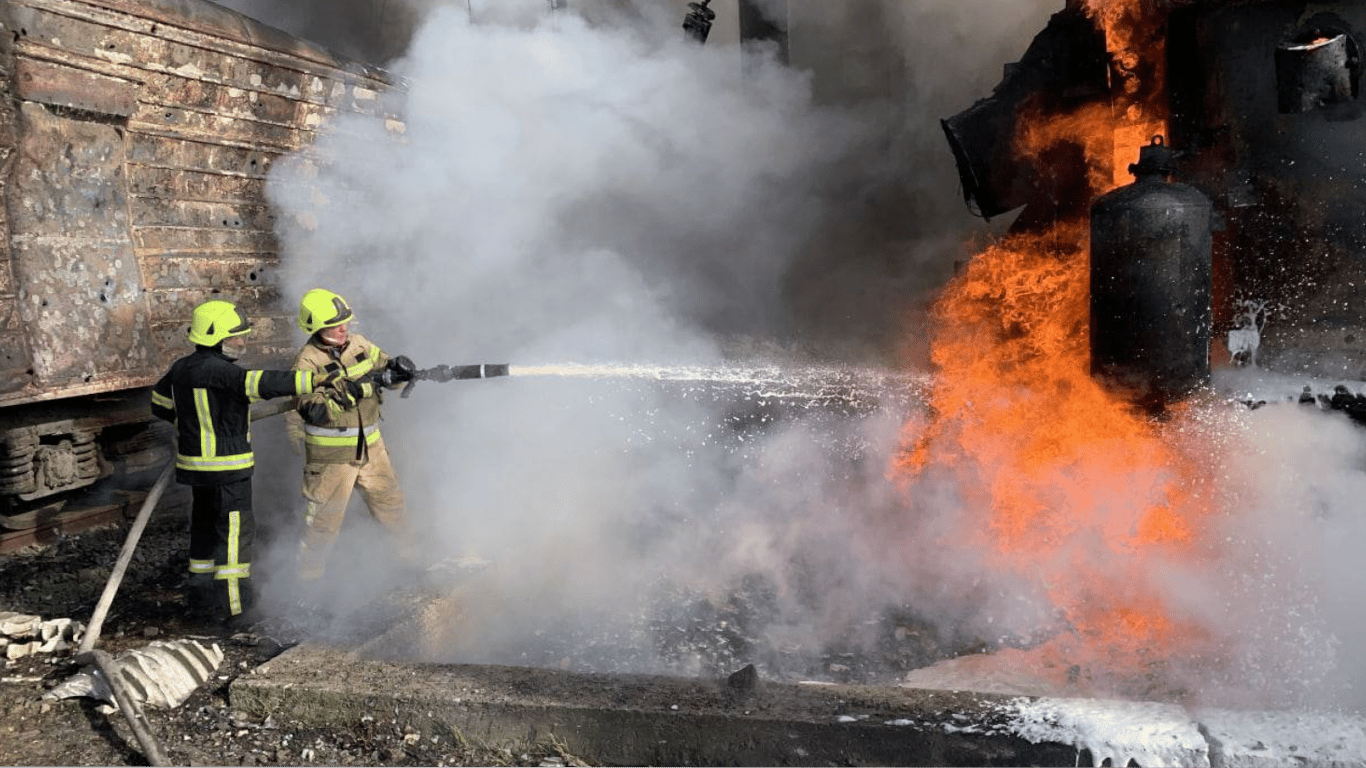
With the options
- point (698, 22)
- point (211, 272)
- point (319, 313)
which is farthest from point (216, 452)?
point (698, 22)

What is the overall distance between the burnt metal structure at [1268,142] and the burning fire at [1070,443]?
5.9 inches

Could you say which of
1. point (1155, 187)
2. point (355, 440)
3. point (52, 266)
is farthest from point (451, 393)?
point (1155, 187)

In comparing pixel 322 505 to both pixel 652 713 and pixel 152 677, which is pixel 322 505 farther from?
pixel 652 713

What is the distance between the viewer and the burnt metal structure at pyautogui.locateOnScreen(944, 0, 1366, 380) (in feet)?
17.1

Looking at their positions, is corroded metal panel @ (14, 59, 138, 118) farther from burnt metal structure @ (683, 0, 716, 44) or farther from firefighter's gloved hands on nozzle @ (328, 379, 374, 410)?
burnt metal structure @ (683, 0, 716, 44)

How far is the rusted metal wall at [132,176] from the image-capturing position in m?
5.68

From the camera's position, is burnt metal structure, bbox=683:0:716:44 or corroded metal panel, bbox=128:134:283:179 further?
burnt metal structure, bbox=683:0:716:44

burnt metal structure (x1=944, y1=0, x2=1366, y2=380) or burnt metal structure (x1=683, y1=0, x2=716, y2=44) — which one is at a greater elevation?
burnt metal structure (x1=683, y1=0, x2=716, y2=44)

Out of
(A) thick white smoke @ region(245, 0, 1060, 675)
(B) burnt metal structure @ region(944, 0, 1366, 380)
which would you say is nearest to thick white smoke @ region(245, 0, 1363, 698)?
(A) thick white smoke @ region(245, 0, 1060, 675)

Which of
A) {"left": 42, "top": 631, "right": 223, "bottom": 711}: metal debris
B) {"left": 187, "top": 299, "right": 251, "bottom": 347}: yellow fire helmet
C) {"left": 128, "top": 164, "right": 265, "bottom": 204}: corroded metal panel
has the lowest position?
{"left": 42, "top": 631, "right": 223, "bottom": 711}: metal debris

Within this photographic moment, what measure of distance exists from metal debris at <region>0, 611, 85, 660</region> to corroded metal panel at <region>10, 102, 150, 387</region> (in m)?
1.72

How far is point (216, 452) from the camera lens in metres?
5.08

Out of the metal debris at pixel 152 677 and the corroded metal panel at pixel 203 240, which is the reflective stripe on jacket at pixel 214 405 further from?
the corroded metal panel at pixel 203 240

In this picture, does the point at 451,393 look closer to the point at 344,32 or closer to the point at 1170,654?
the point at 1170,654
